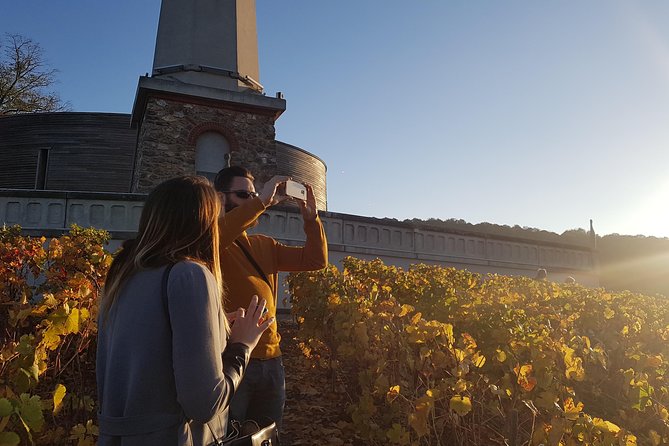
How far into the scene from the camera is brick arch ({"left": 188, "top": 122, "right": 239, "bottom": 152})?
14.9m

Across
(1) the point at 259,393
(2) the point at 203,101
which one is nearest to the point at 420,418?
(1) the point at 259,393

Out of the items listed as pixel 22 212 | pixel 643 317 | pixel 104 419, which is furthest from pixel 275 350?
pixel 22 212

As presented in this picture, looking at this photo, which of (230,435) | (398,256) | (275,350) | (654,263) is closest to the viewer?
(230,435)

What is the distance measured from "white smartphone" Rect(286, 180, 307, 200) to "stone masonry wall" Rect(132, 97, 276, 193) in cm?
1211

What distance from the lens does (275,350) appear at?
2.60 metres

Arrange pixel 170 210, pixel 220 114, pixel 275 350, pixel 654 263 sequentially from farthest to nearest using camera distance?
1. pixel 654 263
2. pixel 220 114
3. pixel 275 350
4. pixel 170 210

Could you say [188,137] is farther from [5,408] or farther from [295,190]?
[5,408]

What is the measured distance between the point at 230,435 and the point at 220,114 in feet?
47.4

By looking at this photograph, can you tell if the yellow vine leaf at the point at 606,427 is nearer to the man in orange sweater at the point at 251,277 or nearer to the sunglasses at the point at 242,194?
the man in orange sweater at the point at 251,277

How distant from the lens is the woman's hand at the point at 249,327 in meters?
1.80

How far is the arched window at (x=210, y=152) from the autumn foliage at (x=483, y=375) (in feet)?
32.9

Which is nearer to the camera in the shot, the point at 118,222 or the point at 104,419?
the point at 104,419

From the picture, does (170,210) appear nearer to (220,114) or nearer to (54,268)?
(54,268)

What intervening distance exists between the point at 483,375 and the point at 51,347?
7.60 ft
